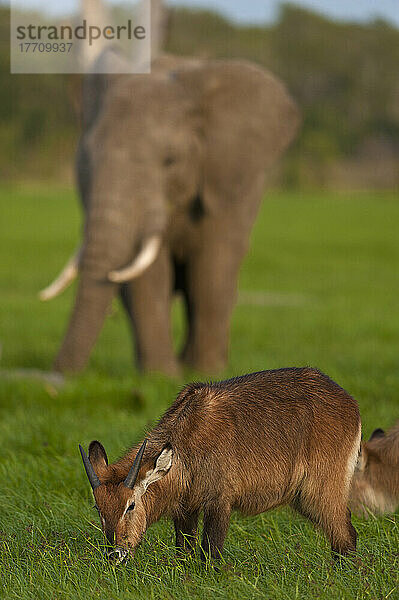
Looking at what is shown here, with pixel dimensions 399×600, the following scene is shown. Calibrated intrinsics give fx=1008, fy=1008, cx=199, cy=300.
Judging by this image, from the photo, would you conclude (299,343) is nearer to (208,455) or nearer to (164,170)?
(164,170)

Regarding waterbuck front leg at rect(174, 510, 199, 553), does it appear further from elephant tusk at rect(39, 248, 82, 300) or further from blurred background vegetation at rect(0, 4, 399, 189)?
blurred background vegetation at rect(0, 4, 399, 189)

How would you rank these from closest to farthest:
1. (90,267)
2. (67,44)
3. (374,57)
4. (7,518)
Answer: (7,518)
(90,267)
(67,44)
(374,57)

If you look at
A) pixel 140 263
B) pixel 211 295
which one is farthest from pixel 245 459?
pixel 211 295

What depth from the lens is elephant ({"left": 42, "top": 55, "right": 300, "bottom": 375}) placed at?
9.08 meters

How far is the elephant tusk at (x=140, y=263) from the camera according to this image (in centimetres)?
895

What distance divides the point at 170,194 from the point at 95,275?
48.6 inches

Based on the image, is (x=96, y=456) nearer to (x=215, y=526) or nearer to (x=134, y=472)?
(x=134, y=472)

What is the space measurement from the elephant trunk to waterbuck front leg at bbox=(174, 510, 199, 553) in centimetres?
501

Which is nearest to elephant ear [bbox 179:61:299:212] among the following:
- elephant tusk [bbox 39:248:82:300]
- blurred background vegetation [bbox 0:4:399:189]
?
elephant tusk [bbox 39:248:82:300]

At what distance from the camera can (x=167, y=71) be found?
10.0 metres

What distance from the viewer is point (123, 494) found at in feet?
12.1

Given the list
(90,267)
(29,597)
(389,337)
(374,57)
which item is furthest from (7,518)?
(374,57)

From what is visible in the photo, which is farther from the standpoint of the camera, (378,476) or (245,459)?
(378,476)

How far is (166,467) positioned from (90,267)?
17.5 ft
